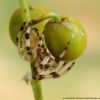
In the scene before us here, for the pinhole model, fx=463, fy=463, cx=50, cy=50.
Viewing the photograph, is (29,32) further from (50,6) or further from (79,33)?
(50,6)

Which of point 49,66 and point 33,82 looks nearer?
point 33,82

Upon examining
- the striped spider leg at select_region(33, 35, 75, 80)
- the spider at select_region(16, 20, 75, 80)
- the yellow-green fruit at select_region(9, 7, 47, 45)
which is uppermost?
the yellow-green fruit at select_region(9, 7, 47, 45)

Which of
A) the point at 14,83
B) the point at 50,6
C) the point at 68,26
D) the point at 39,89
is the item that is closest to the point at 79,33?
the point at 68,26

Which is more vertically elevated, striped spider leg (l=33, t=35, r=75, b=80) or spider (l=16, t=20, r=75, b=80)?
spider (l=16, t=20, r=75, b=80)

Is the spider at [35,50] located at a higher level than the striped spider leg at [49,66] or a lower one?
higher

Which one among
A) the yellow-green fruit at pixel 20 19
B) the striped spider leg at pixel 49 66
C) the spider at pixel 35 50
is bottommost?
the striped spider leg at pixel 49 66
